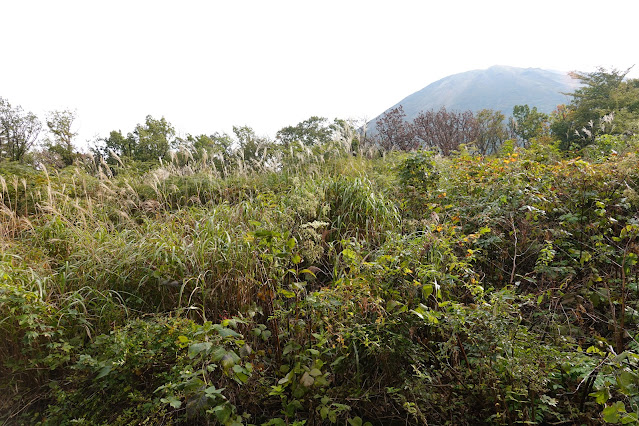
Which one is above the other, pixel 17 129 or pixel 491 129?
pixel 17 129

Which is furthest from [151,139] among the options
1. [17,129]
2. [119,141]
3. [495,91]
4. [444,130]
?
[495,91]

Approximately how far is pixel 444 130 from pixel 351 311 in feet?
41.6

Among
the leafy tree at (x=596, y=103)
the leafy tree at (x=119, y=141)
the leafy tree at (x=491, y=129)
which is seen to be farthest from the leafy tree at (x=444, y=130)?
the leafy tree at (x=119, y=141)

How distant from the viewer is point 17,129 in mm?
18016

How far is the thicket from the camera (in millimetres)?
1499

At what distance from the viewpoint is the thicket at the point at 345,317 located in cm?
150

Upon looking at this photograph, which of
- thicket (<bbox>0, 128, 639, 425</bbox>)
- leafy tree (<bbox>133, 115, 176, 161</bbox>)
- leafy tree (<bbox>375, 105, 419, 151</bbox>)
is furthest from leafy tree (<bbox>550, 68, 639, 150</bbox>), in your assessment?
leafy tree (<bbox>133, 115, 176, 161</bbox>)

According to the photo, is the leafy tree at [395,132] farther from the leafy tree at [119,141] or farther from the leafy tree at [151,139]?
the leafy tree at [119,141]

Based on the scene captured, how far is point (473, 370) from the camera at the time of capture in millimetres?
1657

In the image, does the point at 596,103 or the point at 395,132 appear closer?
the point at 395,132

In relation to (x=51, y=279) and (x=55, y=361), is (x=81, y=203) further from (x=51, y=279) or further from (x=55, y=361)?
(x=55, y=361)

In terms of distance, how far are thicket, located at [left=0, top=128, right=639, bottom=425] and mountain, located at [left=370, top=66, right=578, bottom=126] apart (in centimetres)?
5365

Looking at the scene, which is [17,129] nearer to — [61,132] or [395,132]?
[61,132]

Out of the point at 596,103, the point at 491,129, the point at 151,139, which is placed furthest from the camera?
the point at 491,129
